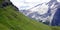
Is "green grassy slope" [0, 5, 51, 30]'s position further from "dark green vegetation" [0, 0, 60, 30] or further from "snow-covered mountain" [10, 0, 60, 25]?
"snow-covered mountain" [10, 0, 60, 25]

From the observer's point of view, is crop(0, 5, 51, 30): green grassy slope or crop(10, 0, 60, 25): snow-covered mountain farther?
crop(10, 0, 60, 25): snow-covered mountain

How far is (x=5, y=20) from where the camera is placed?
102 cm

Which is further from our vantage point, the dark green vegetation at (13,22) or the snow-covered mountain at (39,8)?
the snow-covered mountain at (39,8)

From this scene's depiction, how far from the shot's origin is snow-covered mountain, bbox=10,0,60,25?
1.41m

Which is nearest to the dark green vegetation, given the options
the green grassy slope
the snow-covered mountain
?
the green grassy slope

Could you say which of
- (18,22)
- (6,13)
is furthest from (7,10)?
(18,22)

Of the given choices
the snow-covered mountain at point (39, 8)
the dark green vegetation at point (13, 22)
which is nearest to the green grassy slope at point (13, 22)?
the dark green vegetation at point (13, 22)

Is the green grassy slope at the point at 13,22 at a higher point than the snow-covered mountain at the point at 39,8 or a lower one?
lower

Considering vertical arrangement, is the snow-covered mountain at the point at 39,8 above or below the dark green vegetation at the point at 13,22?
above

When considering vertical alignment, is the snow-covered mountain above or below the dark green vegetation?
above

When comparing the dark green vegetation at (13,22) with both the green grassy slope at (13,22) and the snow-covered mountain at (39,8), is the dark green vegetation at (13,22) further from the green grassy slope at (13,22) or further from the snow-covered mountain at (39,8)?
the snow-covered mountain at (39,8)

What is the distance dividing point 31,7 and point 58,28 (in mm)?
460

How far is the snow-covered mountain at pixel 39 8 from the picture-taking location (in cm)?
141

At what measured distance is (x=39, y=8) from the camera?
5.09ft
